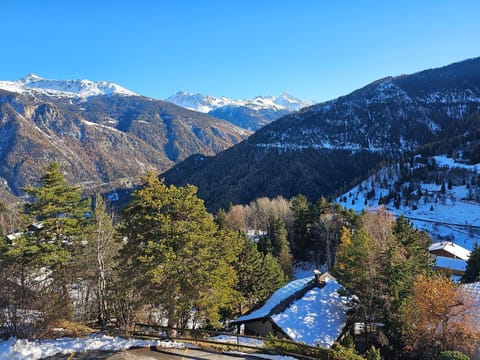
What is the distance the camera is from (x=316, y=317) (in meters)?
26.9

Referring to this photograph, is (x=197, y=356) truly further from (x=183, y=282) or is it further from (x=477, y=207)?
(x=477, y=207)

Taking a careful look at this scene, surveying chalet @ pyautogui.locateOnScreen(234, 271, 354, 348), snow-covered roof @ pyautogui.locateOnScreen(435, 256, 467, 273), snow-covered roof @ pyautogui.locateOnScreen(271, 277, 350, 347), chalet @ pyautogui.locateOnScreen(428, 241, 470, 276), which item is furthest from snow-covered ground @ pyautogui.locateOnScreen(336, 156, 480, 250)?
snow-covered roof @ pyautogui.locateOnScreen(271, 277, 350, 347)

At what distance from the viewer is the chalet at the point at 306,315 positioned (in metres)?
25.3

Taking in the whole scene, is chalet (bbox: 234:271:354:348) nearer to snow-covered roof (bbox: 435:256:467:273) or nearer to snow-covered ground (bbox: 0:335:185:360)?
snow-covered ground (bbox: 0:335:185:360)

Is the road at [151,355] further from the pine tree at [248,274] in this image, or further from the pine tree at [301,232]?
the pine tree at [301,232]

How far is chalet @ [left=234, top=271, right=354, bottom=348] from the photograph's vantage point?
2530 cm

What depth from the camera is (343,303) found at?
27703 millimetres

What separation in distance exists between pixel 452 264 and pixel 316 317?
37.3 metres

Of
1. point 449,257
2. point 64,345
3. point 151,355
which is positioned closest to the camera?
point 151,355

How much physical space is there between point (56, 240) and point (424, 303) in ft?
76.1

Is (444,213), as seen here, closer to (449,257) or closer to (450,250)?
(450,250)

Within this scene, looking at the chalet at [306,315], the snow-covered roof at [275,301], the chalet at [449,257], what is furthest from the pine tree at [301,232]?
the chalet at [306,315]

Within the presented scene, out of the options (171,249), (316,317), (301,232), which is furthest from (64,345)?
(301,232)

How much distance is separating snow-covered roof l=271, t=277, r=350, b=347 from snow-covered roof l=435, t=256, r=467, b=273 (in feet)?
104
